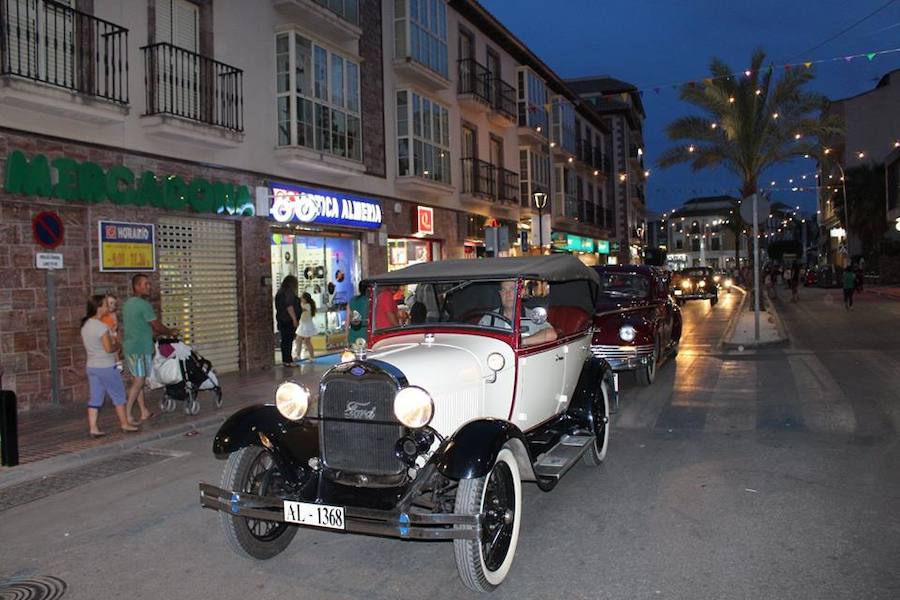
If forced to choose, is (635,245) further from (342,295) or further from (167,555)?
(167,555)

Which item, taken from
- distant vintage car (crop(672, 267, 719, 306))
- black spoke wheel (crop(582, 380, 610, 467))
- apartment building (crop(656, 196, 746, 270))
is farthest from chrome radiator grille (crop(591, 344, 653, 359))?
apartment building (crop(656, 196, 746, 270))

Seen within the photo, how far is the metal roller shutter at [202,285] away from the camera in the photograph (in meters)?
12.1

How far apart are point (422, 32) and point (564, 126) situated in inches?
603

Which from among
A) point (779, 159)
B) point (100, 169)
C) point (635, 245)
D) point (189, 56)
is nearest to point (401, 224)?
point (189, 56)

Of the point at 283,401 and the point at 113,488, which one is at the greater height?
the point at 283,401

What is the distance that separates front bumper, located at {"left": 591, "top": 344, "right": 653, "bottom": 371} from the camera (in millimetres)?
10180

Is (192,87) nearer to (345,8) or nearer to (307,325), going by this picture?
(307,325)

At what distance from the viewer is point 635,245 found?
175 feet

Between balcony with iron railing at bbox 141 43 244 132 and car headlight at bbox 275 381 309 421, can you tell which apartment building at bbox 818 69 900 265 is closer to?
balcony with iron railing at bbox 141 43 244 132

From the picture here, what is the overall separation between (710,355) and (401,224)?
880 cm

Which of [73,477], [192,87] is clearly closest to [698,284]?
[192,87]

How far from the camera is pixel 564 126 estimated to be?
110 ft

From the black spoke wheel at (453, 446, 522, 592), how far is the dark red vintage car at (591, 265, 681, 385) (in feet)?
18.3

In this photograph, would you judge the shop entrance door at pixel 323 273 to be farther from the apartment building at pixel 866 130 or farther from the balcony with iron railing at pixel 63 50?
the apartment building at pixel 866 130
